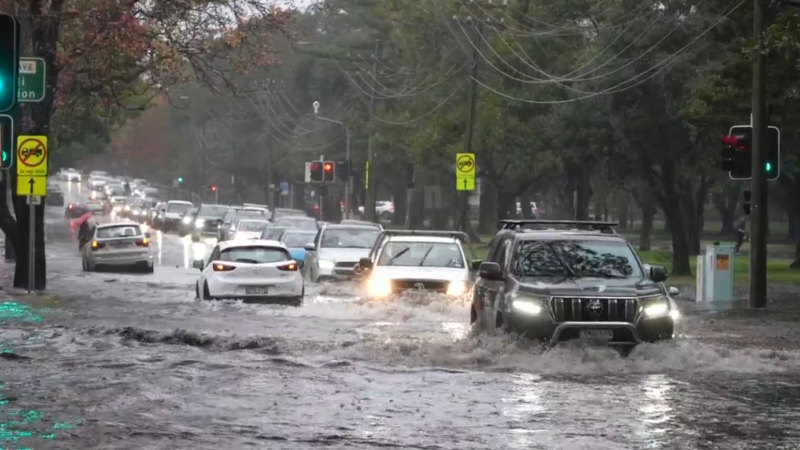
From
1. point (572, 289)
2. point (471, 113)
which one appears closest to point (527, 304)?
point (572, 289)

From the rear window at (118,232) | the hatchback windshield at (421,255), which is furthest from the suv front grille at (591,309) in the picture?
the rear window at (118,232)

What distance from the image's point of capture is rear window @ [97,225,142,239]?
142 ft

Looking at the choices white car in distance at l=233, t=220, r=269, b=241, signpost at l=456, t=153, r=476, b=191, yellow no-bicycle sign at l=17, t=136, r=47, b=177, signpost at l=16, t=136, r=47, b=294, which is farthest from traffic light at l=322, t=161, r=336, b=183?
yellow no-bicycle sign at l=17, t=136, r=47, b=177

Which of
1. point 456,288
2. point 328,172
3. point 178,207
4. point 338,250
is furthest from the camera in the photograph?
point 178,207

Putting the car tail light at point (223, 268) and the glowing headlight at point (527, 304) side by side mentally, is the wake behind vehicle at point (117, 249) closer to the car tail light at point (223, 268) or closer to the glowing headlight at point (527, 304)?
the car tail light at point (223, 268)

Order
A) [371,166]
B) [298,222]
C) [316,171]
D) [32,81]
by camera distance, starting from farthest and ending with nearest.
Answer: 1. [371,166]
2. [316,171]
3. [298,222]
4. [32,81]

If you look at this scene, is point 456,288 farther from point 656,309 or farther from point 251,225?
point 251,225

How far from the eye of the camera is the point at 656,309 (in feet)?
56.0

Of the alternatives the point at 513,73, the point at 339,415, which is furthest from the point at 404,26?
the point at 339,415

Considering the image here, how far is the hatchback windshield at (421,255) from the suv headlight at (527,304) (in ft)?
31.6

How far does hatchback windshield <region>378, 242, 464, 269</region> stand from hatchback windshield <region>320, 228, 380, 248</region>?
8.46 meters

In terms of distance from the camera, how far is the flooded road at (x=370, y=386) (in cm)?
1216

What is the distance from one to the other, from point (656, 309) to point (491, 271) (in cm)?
220

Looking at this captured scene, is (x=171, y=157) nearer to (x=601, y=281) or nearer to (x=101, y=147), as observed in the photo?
(x=101, y=147)
